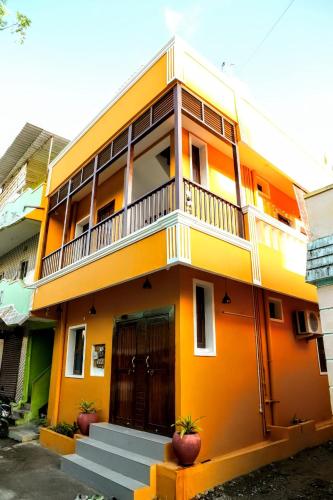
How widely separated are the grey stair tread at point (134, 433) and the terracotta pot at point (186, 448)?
427 millimetres

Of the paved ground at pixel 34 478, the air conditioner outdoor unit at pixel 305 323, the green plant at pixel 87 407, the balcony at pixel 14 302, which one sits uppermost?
the balcony at pixel 14 302

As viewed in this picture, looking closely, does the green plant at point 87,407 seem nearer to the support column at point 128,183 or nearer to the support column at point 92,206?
the support column at point 92,206

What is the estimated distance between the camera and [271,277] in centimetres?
722

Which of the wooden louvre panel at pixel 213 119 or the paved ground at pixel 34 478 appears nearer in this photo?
the paved ground at pixel 34 478

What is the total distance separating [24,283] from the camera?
1060 centimetres

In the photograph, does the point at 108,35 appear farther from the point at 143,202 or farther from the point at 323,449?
the point at 323,449

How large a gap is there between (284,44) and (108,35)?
3615 mm

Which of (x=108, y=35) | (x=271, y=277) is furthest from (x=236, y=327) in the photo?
(x=108, y=35)

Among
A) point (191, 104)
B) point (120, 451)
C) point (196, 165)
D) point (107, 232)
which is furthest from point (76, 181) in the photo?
point (120, 451)

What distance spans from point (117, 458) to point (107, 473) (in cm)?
27

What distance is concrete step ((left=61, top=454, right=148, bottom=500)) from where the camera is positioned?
16.8ft

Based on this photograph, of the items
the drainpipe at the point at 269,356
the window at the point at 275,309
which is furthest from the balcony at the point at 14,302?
the window at the point at 275,309

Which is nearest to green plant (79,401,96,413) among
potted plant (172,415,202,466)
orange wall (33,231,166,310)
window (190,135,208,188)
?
orange wall (33,231,166,310)

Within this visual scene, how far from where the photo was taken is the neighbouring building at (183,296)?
5.89m
